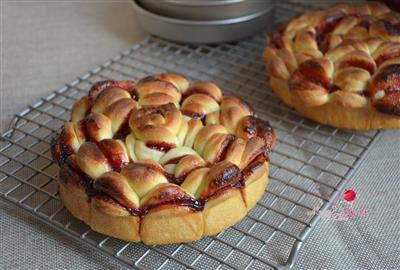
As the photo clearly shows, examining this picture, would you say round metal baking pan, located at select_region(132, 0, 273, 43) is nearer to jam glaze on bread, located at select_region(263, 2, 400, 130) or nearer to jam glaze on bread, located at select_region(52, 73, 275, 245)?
A: jam glaze on bread, located at select_region(263, 2, 400, 130)

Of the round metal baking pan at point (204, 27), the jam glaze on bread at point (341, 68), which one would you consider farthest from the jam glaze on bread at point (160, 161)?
the round metal baking pan at point (204, 27)

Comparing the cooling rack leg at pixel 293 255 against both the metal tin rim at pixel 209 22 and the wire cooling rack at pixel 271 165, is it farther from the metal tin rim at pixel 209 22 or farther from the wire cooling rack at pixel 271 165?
the metal tin rim at pixel 209 22

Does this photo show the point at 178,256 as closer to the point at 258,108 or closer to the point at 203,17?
the point at 258,108

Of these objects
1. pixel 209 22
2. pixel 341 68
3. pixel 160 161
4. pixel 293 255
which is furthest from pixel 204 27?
pixel 293 255

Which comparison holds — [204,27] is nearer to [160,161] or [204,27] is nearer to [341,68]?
[341,68]

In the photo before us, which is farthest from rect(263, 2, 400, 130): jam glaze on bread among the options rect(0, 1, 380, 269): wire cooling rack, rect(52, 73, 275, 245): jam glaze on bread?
rect(52, 73, 275, 245): jam glaze on bread
